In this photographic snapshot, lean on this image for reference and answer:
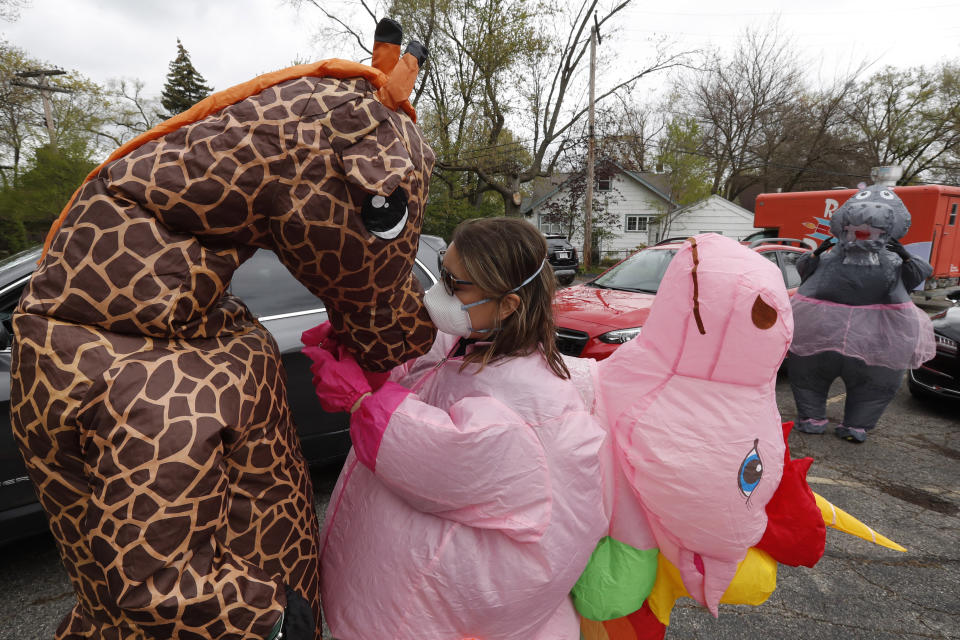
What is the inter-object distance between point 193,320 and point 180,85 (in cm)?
3788

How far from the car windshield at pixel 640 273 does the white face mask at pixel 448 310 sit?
457 centimetres

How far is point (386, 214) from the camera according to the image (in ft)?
3.34

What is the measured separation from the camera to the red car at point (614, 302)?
456cm

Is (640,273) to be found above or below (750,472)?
below

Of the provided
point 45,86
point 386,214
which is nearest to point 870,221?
point 386,214

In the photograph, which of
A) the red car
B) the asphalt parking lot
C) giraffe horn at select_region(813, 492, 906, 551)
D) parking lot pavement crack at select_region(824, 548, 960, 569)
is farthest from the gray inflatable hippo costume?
giraffe horn at select_region(813, 492, 906, 551)

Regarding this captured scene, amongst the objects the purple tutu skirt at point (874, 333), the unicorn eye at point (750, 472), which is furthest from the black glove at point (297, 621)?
the purple tutu skirt at point (874, 333)

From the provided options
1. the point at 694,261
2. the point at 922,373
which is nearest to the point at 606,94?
the point at 922,373

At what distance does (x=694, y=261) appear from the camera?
4.38 feet

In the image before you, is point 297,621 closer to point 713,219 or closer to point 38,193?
point 38,193

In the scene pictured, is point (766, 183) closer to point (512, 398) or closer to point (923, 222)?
point (923, 222)

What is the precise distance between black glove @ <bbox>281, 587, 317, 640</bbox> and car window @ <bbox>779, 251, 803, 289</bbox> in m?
6.92

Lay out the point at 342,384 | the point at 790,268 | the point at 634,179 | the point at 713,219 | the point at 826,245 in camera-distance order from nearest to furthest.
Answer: the point at 342,384 → the point at 826,245 → the point at 790,268 → the point at 634,179 → the point at 713,219

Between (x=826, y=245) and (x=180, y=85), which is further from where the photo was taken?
(x=180, y=85)
